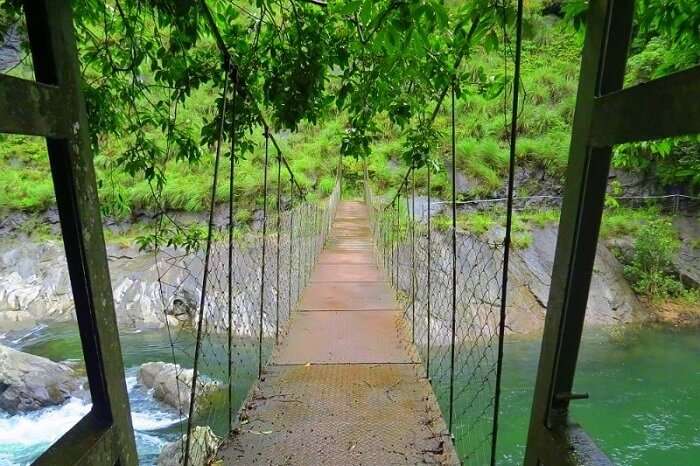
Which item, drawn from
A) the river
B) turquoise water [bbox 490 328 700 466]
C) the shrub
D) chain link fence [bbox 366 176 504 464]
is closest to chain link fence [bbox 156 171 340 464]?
the river

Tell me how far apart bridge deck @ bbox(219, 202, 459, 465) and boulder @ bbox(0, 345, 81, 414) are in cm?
361

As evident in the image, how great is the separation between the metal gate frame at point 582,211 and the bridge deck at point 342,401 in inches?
35.9

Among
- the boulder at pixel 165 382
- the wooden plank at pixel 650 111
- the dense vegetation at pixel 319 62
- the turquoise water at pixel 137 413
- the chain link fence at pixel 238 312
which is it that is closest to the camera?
the wooden plank at pixel 650 111

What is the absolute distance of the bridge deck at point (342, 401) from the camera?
1520 mm

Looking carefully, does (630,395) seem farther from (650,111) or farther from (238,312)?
(650,111)

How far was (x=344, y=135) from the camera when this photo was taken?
2.52 m

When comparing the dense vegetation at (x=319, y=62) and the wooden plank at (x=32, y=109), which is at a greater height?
the dense vegetation at (x=319, y=62)

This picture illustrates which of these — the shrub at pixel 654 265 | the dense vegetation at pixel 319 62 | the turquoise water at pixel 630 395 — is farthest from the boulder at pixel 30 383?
the shrub at pixel 654 265

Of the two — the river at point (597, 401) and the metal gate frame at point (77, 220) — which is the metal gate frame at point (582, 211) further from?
the river at point (597, 401)

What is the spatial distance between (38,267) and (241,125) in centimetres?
756

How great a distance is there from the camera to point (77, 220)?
671 mm

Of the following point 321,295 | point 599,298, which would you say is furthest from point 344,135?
point 599,298

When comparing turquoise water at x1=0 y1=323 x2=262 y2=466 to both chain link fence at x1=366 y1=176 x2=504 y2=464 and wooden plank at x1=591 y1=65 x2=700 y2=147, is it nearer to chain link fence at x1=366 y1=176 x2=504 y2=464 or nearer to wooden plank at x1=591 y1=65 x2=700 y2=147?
chain link fence at x1=366 y1=176 x2=504 y2=464

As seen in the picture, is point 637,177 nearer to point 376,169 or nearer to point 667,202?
point 667,202
